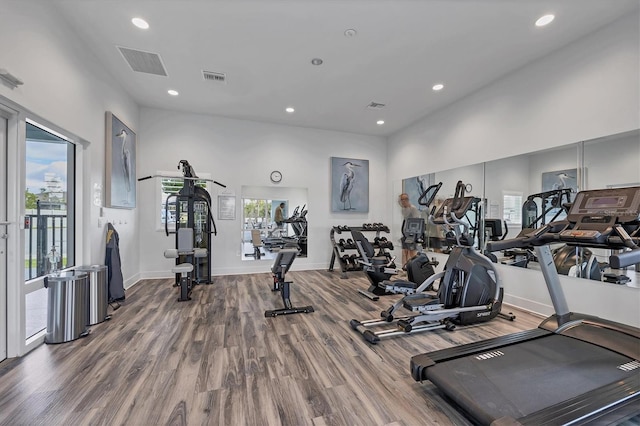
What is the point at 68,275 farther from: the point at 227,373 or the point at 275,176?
the point at 275,176

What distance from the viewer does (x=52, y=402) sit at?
5.91ft

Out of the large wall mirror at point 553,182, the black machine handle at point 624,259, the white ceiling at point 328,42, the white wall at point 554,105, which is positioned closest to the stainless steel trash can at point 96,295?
the white ceiling at point 328,42

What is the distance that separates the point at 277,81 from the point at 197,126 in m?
2.28

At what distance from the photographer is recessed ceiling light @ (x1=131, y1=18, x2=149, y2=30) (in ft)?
9.43

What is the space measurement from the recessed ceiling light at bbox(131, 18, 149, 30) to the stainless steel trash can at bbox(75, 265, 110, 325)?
8.99 ft

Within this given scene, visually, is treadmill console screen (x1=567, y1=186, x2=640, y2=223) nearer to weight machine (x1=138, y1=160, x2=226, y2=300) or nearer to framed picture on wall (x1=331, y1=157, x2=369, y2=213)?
weight machine (x1=138, y1=160, x2=226, y2=300)

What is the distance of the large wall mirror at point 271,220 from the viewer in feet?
19.3

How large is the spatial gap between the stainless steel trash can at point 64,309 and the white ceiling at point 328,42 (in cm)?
272

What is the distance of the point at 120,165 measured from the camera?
4.21 meters

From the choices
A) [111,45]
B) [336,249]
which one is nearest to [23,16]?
[111,45]

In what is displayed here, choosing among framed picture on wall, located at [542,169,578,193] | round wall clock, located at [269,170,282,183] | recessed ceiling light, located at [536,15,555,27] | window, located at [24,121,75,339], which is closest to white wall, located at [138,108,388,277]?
round wall clock, located at [269,170,282,183]

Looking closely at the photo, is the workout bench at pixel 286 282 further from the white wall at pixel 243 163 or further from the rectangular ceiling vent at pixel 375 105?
the rectangular ceiling vent at pixel 375 105

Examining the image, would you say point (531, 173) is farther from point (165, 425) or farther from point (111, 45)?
point (111, 45)

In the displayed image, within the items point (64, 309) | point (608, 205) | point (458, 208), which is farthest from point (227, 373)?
point (608, 205)
